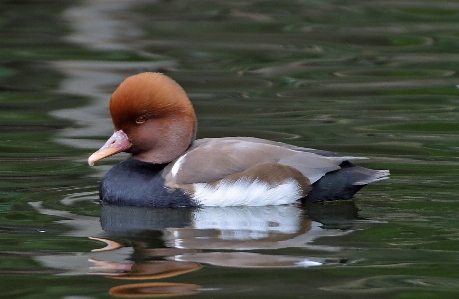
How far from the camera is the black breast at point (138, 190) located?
726 cm

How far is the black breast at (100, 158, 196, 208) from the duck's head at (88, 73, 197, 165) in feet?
0.47

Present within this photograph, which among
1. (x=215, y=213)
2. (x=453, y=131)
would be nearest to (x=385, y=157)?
(x=453, y=131)

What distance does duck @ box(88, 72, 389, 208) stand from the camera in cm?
723

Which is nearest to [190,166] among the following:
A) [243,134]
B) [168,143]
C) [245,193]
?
[168,143]

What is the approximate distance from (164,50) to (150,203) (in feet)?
21.1

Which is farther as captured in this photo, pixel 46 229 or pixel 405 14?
pixel 405 14

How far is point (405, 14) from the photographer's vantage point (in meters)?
15.6

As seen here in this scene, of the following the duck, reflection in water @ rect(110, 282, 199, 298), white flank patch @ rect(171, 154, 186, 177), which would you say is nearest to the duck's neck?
the duck

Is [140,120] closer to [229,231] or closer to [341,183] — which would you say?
[229,231]

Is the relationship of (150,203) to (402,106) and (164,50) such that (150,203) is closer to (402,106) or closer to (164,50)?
(402,106)

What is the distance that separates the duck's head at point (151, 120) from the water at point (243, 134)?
0.46 m

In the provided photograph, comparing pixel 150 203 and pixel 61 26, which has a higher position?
pixel 61 26

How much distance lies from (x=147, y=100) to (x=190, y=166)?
0.54 metres

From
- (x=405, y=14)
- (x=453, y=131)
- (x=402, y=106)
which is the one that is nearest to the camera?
(x=453, y=131)
